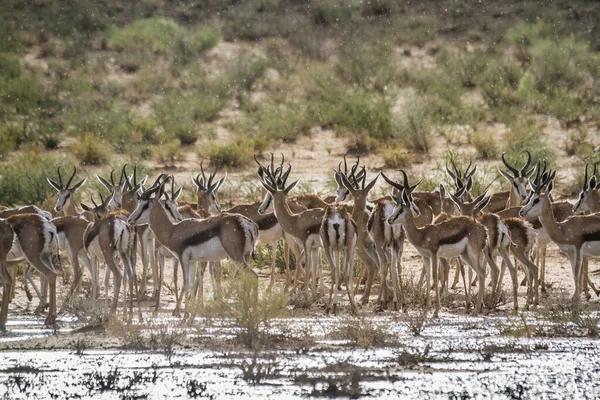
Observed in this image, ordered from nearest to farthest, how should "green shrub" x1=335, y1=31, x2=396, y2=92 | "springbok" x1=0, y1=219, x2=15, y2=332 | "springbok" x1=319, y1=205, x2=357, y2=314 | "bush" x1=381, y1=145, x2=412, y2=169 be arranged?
"springbok" x1=0, y1=219, x2=15, y2=332 < "springbok" x1=319, y1=205, x2=357, y2=314 < "bush" x1=381, y1=145, x2=412, y2=169 < "green shrub" x1=335, y1=31, x2=396, y2=92

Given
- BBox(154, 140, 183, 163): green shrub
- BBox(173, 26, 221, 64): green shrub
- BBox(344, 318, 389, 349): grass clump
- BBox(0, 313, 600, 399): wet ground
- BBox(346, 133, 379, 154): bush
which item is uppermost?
BBox(173, 26, 221, 64): green shrub

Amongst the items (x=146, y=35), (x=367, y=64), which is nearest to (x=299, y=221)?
(x=367, y=64)

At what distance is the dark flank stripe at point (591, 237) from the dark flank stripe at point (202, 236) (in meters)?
4.73

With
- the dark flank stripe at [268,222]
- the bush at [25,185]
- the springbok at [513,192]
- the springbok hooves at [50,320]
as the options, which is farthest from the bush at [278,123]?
the springbok hooves at [50,320]

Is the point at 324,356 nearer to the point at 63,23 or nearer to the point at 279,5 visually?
the point at 63,23

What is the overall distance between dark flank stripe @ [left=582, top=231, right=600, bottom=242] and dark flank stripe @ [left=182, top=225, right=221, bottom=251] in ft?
15.5

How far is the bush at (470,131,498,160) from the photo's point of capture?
24.5 m

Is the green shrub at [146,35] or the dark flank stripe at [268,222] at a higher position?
the green shrub at [146,35]

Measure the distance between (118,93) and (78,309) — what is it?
2183 centimetres

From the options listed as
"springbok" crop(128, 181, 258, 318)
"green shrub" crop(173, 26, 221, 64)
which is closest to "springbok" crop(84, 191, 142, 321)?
"springbok" crop(128, 181, 258, 318)

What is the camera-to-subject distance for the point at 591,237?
576 inches

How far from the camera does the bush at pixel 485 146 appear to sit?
80.3ft

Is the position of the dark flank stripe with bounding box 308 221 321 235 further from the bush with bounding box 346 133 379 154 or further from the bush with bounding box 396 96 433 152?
the bush with bounding box 346 133 379 154

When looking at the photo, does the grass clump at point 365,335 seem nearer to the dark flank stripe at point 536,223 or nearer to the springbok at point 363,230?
the springbok at point 363,230
